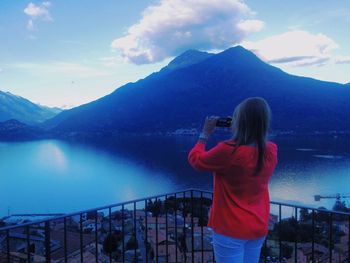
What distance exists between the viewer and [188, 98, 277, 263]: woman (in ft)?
4.97

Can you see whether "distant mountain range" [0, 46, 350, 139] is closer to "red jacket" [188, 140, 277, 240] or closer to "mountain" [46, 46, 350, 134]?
"mountain" [46, 46, 350, 134]

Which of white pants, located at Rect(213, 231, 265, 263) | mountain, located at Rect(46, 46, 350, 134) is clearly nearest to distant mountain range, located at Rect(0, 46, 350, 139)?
mountain, located at Rect(46, 46, 350, 134)

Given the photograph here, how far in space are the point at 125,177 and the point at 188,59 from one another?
106 metres

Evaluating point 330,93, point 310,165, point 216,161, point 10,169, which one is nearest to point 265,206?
point 216,161

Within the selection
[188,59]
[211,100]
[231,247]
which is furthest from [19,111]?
[231,247]

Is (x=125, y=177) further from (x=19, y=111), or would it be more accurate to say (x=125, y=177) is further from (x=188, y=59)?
(x=19, y=111)

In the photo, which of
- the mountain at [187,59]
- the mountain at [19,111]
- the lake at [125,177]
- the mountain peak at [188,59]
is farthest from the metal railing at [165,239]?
the mountain at [19,111]

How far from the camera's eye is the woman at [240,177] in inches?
59.6

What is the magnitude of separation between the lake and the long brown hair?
29.0 m

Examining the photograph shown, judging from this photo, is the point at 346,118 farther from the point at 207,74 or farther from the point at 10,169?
the point at 10,169

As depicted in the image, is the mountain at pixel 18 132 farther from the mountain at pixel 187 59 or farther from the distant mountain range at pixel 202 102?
the mountain at pixel 187 59

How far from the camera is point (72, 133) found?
94.8 m

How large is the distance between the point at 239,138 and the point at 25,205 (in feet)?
111

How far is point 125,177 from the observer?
4031cm
